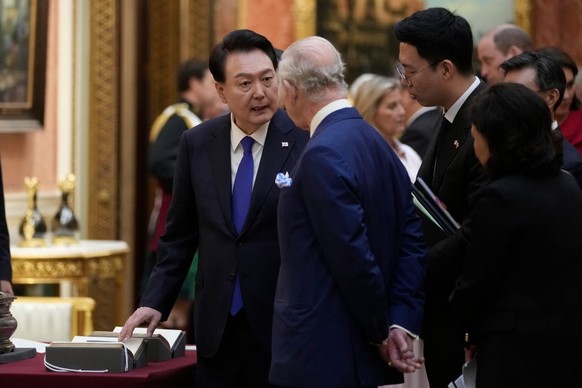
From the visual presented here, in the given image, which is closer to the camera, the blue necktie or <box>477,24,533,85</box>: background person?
the blue necktie

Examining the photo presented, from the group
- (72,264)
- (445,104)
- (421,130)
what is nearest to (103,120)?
(72,264)

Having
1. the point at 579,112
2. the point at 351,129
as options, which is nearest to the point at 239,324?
the point at 351,129

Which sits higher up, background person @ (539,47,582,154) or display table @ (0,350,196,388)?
background person @ (539,47,582,154)

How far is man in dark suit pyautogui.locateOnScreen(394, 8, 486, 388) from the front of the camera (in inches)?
183

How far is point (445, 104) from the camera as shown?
4.80 metres

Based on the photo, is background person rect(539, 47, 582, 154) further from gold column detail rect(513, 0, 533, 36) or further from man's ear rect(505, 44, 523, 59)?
gold column detail rect(513, 0, 533, 36)

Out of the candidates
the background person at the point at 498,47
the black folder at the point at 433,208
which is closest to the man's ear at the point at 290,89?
the black folder at the point at 433,208

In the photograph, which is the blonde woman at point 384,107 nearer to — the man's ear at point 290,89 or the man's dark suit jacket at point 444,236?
the man's dark suit jacket at point 444,236

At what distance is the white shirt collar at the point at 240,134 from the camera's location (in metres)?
4.83

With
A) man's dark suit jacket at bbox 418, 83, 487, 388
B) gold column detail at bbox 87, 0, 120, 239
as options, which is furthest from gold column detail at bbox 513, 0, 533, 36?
man's dark suit jacket at bbox 418, 83, 487, 388

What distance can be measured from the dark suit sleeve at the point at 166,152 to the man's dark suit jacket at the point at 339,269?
15.9 feet

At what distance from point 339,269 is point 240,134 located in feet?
3.07

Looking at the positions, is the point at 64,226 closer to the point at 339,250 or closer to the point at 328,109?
the point at 328,109

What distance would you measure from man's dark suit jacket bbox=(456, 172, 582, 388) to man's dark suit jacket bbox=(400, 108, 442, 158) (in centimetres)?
375
